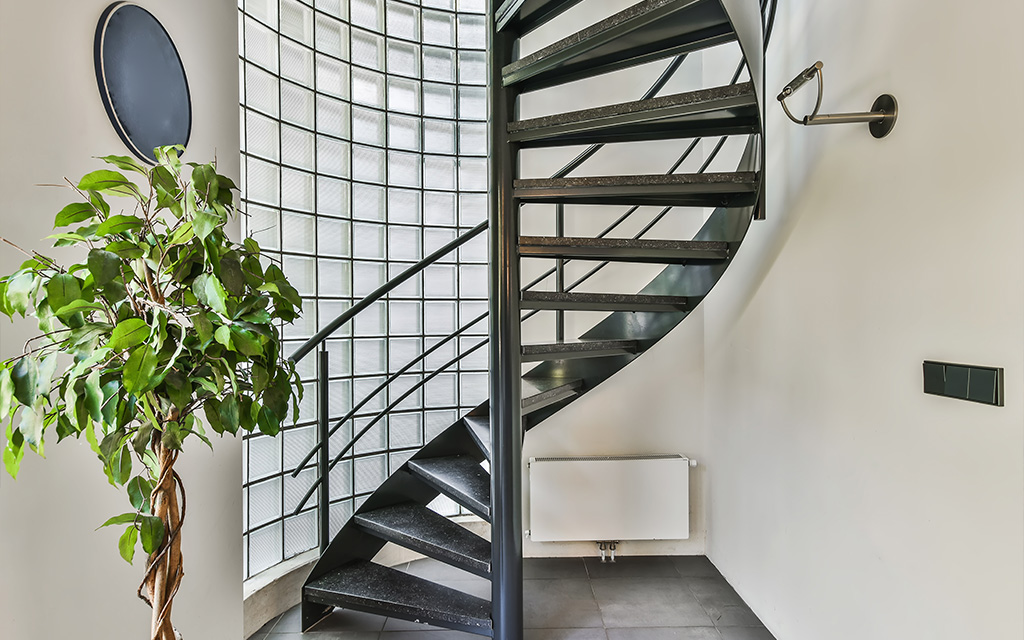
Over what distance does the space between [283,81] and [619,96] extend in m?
1.97

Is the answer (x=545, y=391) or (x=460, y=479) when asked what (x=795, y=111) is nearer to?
(x=545, y=391)

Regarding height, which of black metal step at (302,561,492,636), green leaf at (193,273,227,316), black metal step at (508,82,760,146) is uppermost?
black metal step at (508,82,760,146)

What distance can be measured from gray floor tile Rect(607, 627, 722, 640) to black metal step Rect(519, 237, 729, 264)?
1.70m

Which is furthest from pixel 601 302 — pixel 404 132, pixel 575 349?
pixel 404 132

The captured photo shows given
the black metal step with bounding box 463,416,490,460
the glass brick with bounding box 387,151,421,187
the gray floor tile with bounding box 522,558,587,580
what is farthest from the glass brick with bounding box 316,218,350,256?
the gray floor tile with bounding box 522,558,587,580

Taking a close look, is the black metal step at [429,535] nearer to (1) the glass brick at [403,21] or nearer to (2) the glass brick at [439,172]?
(2) the glass brick at [439,172]

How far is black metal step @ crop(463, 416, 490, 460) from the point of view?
7.53 ft

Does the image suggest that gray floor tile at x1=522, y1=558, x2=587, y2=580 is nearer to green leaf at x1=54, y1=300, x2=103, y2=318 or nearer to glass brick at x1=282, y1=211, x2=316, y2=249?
glass brick at x1=282, y1=211, x2=316, y2=249

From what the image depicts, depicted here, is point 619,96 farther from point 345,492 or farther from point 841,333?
point 345,492

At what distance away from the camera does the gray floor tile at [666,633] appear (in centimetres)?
224

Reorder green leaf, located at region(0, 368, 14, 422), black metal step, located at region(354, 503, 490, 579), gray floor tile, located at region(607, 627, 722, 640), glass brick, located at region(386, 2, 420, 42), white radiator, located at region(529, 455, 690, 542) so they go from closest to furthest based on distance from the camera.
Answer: green leaf, located at region(0, 368, 14, 422) < black metal step, located at region(354, 503, 490, 579) < gray floor tile, located at region(607, 627, 722, 640) < white radiator, located at region(529, 455, 690, 542) < glass brick, located at region(386, 2, 420, 42)

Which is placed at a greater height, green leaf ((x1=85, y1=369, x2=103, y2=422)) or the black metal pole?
green leaf ((x1=85, y1=369, x2=103, y2=422))

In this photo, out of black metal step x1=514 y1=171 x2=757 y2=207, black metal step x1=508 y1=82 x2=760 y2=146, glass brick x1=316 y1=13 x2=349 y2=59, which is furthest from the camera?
glass brick x1=316 y1=13 x2=349 y2=59

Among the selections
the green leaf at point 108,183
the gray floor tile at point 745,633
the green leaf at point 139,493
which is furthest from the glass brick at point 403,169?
the gray floor tile at point 745,633
